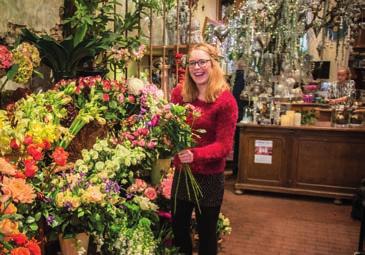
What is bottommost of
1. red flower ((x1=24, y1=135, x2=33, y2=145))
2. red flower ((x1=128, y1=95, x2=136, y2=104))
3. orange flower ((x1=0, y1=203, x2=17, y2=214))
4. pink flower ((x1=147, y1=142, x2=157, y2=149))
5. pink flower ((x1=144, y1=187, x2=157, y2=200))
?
pink flower ((x1=144, y1=187, x2=157, y2=200))

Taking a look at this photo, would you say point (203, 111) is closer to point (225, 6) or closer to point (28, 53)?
point (28, 53)

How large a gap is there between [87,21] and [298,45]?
332 centimetres

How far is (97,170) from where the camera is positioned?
1771 mm

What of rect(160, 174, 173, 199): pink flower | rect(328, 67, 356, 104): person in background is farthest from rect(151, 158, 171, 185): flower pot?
rect(328, 67, 356, 104): person in background

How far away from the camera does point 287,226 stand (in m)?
3.64

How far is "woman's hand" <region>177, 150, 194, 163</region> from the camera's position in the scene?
1.92 meters

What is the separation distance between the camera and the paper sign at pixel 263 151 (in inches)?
178

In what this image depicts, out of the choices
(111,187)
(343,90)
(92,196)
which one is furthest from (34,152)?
(343,90)

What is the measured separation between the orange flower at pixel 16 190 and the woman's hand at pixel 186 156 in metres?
0.87

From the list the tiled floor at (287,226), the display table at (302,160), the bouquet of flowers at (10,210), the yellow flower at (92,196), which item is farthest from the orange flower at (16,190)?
the display table at (302,160)

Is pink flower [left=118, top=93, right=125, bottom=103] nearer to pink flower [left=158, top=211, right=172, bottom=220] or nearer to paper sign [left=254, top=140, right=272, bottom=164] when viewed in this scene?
pink flower [left=158, top=211, right=172, bottom=220]

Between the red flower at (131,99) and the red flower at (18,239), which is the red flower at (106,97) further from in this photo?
the red flower at (18,239)

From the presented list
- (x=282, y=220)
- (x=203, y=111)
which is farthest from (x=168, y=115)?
(x=282, y=220)

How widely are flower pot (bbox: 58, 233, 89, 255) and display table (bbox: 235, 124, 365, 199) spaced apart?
3.02 meters
